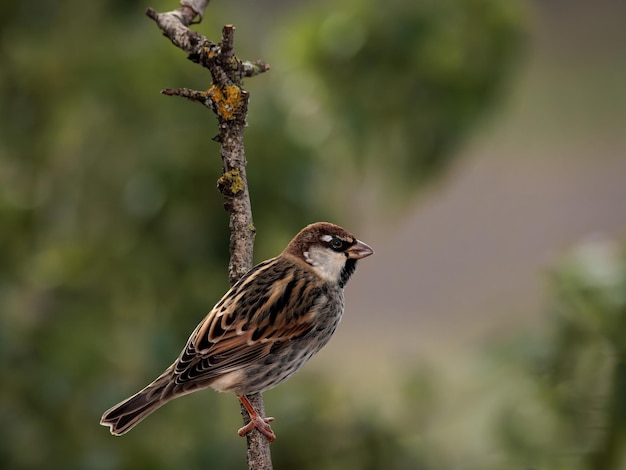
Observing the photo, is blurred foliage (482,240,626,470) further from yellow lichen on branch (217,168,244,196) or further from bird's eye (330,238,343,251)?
yellow lichen on branch (217,168,244,196)

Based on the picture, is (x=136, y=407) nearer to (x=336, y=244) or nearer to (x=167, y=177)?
(x=336, y=244)

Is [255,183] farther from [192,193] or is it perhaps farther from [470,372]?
[470,372]

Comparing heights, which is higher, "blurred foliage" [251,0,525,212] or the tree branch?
"blurred foliage" [251,0,525,212]

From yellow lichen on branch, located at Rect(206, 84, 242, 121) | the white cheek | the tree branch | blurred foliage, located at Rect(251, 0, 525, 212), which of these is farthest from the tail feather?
blurred foliage, located at Rect(251, 0, 525, 212)

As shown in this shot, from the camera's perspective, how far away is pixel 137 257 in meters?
4.75

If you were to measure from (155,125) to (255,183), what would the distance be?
2.42 feet

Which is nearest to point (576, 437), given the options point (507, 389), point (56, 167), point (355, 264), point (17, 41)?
point (507, 389)

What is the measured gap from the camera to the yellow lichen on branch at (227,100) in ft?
7.49

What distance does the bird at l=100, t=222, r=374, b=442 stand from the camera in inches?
107

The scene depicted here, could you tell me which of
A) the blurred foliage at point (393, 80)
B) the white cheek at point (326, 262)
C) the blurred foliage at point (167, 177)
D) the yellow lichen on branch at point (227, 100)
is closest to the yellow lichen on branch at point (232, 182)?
the yellow lichen on branch at point (227, 100)

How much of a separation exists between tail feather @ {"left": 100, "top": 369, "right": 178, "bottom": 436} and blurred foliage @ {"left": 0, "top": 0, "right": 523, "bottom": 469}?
175 centimetres

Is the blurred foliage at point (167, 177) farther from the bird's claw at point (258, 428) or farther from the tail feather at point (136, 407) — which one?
the bird's claw at point (258, 428)

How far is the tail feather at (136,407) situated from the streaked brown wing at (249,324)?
2.3 inches

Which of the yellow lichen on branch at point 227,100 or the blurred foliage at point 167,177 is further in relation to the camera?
the blurred foliage at point 167,177
